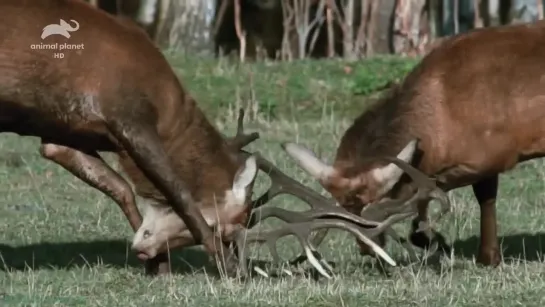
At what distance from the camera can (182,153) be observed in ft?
32.4

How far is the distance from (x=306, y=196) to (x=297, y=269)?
548mm

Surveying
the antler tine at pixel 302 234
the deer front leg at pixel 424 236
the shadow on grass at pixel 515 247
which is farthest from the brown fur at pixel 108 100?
the shadow on grass at pixel 515 247

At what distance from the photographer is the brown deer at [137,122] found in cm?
943

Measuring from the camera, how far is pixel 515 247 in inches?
449

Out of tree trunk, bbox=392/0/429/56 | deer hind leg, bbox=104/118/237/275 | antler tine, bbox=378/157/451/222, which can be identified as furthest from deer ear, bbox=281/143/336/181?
tree trunk, bbox=392/0/429/56

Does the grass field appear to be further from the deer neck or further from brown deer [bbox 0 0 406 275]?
the deer neck

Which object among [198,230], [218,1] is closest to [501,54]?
[198,230]

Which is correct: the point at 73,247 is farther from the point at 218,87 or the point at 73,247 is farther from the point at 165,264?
the point at 218,87

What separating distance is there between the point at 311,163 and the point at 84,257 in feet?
6.06

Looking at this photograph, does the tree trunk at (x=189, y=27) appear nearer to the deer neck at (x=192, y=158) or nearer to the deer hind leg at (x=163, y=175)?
the deer neck at (x=192, y=158)

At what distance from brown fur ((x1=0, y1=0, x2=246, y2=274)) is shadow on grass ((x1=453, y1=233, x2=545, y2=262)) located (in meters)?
2.28

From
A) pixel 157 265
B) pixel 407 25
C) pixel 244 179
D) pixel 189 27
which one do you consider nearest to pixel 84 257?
pixel 157 265

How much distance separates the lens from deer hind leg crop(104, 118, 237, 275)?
9.49 m

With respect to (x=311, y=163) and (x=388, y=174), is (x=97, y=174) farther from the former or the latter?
(x=388, y=174)
